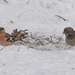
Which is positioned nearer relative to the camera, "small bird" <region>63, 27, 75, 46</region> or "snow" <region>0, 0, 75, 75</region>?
"snow" <region>0, 0, 75, 75</region>

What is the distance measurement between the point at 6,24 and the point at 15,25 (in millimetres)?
220

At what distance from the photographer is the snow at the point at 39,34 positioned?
512cm

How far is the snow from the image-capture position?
512 cm

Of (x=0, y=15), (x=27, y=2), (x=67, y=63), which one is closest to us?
(x=67, y=63)

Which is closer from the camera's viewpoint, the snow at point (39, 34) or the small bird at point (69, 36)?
the snow at point (39, 34)

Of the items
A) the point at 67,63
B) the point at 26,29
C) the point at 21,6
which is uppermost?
the point at 21,6

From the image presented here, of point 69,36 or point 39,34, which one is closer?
point 69,36

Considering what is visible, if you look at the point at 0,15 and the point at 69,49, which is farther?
the point at 0,15

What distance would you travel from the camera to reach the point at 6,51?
19.2 feet

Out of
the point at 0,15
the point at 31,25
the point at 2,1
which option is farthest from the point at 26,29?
the point at 2,1

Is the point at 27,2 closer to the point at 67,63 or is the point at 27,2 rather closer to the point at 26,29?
the point at 26,29

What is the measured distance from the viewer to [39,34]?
23.3 feet

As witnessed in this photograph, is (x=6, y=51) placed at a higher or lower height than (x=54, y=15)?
lower

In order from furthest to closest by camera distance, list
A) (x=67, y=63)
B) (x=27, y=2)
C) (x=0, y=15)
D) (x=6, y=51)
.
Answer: (x=27, y=2), (x=0, y=15), (x=6, y=51), (x=67, y=63)
